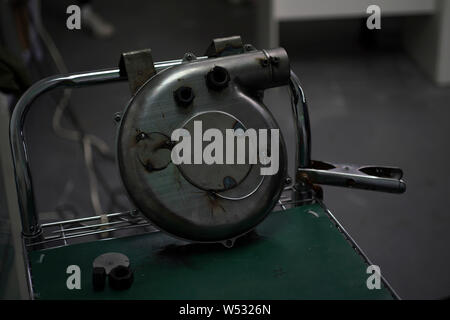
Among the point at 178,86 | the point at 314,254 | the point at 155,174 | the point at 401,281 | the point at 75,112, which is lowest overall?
the point at 401,281

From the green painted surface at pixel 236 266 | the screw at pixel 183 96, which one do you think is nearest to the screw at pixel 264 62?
the screw at pixel 183 96

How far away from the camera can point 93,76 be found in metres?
0.84

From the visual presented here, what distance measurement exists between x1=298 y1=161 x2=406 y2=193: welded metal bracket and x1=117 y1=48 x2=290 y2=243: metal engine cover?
82mm

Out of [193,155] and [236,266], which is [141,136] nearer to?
[193,155]

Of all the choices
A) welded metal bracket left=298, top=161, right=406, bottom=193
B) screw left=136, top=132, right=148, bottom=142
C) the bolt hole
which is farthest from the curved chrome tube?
screw left=136, top=132, right=148, bottom=142

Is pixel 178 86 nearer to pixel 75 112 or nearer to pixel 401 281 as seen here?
pixel 401 281

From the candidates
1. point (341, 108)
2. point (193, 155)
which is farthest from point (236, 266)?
point (341, 108)

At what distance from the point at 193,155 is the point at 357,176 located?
24 cm

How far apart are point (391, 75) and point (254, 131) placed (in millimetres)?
2090

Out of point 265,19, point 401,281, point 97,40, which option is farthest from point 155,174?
point 97,40

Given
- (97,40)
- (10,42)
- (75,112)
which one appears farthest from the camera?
(97,40)

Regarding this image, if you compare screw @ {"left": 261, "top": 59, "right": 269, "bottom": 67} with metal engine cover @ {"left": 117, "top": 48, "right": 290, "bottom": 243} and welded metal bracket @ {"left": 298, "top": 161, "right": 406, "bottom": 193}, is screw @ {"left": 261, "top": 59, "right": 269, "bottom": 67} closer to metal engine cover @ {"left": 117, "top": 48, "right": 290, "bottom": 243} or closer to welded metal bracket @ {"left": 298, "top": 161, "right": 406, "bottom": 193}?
metal engine cover @ {"left": 117, "top": 48, "right": 290, "bottom": 243}

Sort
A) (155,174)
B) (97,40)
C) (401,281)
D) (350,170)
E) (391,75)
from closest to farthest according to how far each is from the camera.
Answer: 1. (155,174)
2. (350,170)
3. (401,281)
4. (391,75)
5. (97,40)

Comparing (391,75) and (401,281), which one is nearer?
(401,281)
